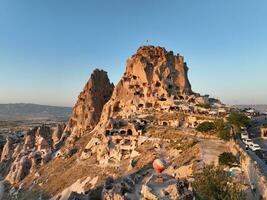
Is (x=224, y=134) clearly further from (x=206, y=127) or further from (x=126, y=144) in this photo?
(x=126, y=144)

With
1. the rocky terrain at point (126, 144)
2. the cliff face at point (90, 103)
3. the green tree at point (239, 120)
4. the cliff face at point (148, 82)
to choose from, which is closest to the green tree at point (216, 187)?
the rocky terrain at point (126, 144)

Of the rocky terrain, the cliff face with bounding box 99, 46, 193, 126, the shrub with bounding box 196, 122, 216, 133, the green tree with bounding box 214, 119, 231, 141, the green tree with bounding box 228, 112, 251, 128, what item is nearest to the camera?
the rocky terrain

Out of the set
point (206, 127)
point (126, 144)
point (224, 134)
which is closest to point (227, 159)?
point (224, 134)

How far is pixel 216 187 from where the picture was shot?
74.0 ft

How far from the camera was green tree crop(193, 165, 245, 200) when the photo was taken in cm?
2155

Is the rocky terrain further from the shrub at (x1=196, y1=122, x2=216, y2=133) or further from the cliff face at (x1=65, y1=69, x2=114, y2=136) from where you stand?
the shrub at (x1=196, y1=122, x2=216, y2=133)

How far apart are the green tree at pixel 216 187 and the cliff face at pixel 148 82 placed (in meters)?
60.1

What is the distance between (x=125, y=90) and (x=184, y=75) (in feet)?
63.6

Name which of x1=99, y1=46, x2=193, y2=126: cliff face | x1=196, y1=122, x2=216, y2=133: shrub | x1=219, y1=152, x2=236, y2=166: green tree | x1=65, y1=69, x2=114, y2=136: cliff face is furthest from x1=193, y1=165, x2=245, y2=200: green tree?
x1=65, y1=69, x2=114, y2=136: cliff face

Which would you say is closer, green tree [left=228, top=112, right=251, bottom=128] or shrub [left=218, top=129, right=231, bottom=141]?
shrub [left=218, top=129, right=231, bottom=141]

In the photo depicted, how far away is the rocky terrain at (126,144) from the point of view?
37.0 m

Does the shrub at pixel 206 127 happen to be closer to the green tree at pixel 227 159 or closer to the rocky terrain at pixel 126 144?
the rocky terrain at pixel 126 144

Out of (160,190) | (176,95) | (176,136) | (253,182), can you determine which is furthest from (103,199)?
(176,95)

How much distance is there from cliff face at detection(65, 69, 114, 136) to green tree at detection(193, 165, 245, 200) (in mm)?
70996
